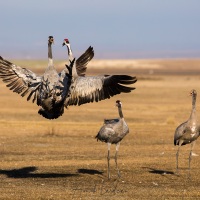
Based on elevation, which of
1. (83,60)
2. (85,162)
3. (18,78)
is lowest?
(85,162)

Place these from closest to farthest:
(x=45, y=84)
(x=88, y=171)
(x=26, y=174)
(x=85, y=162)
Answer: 1. (x=45, y=84)
2. (x=26, y=174)
3. (x=88, y=171)
4. (x=85, y=162)

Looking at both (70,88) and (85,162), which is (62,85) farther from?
(85,162)

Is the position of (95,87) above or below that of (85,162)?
above

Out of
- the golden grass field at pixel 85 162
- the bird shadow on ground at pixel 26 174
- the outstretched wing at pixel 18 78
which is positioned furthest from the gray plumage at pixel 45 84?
the bird shadow on ground at pixel 26 174

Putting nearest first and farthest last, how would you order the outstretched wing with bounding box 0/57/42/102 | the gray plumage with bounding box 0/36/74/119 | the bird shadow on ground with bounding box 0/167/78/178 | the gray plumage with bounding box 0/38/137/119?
1. the gray plumage with bounding box 0/38/137/119
2. the gray plumage with bounding box 0/36/74/119
3. the outstretched wing with bounding box 0/57/42/102
4. the bird shadow on ground with bounding box 0/167/78/178

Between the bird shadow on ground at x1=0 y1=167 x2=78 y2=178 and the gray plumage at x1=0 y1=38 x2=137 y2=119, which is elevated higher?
the gray plumage at x1=0 y1=38 x2=137 y2=119

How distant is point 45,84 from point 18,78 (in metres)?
0.79

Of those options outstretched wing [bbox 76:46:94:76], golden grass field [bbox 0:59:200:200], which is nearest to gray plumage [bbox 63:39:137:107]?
golden grass field [bbox 0:59:200:200]

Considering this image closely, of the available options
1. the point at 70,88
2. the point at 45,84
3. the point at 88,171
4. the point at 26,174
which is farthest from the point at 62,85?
the point at 88,171

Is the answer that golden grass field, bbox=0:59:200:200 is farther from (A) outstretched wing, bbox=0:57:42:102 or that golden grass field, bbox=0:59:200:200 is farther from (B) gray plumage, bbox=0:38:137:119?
(A) outstretched wing, bbox=0:57:42:102

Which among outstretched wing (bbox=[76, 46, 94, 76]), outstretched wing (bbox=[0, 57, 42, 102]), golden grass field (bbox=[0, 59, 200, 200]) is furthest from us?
outstretched wing (bbox=[76, 46, 94, 76])

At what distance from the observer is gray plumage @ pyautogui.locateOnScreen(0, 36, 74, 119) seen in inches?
499

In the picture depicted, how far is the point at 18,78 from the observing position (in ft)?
43.8

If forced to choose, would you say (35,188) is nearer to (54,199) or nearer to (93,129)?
(54,199)
